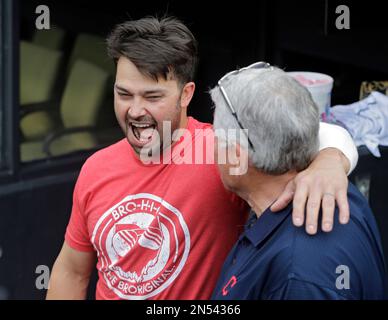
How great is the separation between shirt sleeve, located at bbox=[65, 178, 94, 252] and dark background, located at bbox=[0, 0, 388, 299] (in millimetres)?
1265

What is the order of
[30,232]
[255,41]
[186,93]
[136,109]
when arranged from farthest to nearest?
[255,41] < [30,232] < [186,93] < [136,109]

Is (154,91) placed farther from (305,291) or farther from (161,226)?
(305,291)

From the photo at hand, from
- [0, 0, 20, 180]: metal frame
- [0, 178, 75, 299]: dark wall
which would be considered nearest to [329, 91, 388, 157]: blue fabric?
[0, 178, 75, 299]: dark wall

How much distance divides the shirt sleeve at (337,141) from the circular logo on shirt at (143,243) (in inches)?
17.8

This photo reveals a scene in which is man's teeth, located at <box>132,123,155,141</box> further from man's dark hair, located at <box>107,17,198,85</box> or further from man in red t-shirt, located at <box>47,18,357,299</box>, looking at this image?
man's dark hair, located at <box>107,17,198,85</box>

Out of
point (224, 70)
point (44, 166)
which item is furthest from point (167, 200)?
point (224, 70)

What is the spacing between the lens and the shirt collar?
2164mm

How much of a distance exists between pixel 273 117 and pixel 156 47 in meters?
0.54

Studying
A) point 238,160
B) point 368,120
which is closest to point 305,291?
point 238,160

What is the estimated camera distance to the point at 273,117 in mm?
2111

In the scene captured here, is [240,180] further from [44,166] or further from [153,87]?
[44,166]

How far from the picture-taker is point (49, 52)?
13.8 feet

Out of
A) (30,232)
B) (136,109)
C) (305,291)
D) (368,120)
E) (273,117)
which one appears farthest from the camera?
(368,120)
